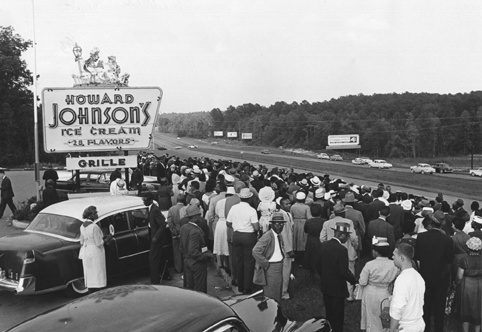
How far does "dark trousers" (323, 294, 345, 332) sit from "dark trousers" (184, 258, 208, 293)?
84.8 inches

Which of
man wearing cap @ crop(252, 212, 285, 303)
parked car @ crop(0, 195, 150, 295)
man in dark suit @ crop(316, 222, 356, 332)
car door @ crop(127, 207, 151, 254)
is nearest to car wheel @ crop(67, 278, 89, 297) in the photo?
parked car @ crop(0, 195, 150, 295)

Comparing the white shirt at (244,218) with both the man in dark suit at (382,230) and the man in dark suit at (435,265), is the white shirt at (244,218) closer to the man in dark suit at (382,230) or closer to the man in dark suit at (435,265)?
the man in dark suit at (382,230)

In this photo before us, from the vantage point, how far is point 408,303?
491 cm

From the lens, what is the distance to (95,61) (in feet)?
64.3

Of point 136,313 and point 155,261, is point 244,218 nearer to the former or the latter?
point 155,261

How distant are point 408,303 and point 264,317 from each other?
5.01ft

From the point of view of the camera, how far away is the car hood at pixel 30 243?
7.77m

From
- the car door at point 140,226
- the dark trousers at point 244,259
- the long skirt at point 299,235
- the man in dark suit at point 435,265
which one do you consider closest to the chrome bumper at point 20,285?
the car door at point 140,226

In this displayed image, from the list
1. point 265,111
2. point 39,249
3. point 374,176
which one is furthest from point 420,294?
point 265,111

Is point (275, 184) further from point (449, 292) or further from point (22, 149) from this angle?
point (22, 149)

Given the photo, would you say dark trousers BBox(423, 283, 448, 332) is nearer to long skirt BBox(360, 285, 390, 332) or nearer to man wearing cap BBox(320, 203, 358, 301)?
man wearing cap BBox(320, 203, 358, 301)

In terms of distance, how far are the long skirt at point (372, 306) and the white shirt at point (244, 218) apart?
254cm

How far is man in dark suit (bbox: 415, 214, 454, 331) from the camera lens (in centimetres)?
675

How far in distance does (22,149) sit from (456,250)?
5179 cm
